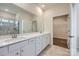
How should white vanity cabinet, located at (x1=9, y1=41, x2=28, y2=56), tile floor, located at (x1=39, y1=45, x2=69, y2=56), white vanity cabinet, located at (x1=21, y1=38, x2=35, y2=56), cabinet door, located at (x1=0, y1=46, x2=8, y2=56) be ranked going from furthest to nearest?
1. tile floor, located at (x1=39, y1=45, x2=69, y2=56)
2. white vanity cabinet, located at (x1=21, y1=38, x2=35, y2=56)
3. white vanity cabinet, located at (x1=9, y1=41, x2=28, y2=56)
4. cabinet door, located at (x1=0, y1=46, x2=8, y2=56)

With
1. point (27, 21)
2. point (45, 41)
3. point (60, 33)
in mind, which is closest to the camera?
point (27, 21)

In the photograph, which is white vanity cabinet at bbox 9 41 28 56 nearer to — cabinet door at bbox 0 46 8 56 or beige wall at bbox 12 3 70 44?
cabinet door at bbox 0 46 8 56

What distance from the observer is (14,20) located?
1874 mm

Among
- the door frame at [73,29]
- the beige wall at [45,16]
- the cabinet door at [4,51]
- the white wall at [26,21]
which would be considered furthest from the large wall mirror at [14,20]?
the door frame at [73,29]

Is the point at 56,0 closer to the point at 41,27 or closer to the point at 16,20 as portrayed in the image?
the point at 16,20

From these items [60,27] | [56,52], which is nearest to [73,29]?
[56,52]

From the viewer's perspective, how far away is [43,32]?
2.64 metres

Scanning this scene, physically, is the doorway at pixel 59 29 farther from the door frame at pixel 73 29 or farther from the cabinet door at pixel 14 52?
the cabinet door at pixel 14 52

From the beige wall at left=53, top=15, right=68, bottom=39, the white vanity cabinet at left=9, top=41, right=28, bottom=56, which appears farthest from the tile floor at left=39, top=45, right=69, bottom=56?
the white vanity cabinet at left=9, top=41, right=28, bottom=56

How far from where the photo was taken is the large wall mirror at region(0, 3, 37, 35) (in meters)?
1.63

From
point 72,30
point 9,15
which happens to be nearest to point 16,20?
point 9,15

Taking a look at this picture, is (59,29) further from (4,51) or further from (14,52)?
(4,51)

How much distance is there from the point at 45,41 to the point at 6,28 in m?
1.51

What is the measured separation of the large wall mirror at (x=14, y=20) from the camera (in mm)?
1635
